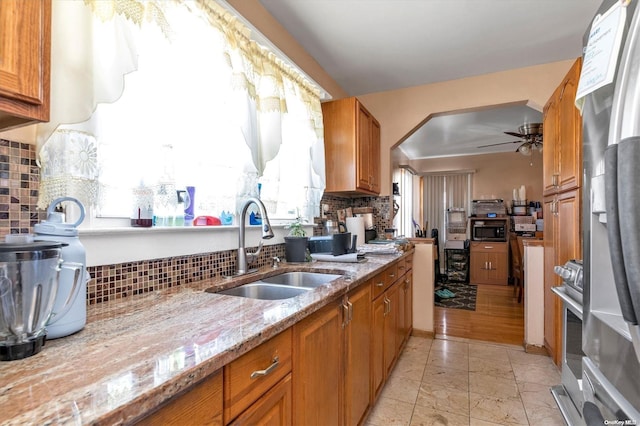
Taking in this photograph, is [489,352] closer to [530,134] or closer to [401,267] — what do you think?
[401,267]

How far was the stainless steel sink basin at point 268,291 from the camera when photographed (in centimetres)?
150

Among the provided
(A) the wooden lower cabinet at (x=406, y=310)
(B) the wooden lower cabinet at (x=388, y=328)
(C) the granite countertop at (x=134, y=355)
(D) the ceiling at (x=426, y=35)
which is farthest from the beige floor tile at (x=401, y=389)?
(D) the ceiling at (x=426, y=35)

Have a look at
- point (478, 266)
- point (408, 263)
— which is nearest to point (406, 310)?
point (408, 263)

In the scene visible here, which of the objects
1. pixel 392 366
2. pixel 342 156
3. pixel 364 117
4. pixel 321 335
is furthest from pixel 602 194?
pixel 364 117

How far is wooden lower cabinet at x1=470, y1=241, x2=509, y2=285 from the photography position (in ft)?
19.1

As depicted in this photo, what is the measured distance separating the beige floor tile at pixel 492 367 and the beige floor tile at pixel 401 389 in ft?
1.86

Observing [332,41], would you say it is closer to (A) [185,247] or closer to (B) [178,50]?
(B) [178,50]

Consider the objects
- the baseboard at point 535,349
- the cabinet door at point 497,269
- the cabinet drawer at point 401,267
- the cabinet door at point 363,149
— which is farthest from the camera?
the cabinet door at point 497,269

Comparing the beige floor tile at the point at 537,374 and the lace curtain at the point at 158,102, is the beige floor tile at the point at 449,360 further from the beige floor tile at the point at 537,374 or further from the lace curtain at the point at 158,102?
the lace curtain at the point at 158,102

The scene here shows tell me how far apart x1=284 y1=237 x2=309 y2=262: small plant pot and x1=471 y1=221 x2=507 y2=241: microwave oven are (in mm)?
5136

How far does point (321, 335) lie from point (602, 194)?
3.09 feet

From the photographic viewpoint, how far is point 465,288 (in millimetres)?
5543

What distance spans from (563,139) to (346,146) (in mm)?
1633

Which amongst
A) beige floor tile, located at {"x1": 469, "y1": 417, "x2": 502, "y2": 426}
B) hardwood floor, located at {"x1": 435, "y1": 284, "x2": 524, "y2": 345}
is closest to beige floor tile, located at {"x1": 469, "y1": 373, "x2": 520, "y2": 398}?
beige floor tile, located at {"x1": 469, "y1": 417, "x2": 502, "y2": 426}
